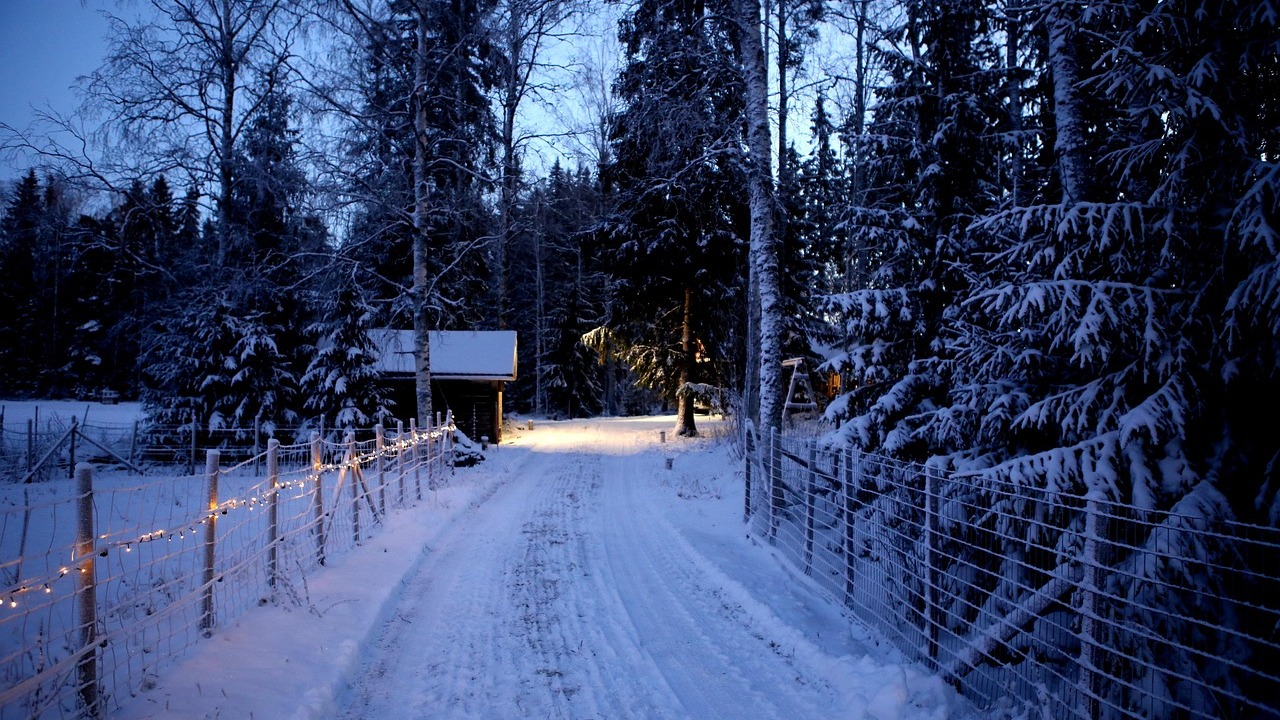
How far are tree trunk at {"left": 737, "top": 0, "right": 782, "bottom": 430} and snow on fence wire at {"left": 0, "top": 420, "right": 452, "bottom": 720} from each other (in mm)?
6373

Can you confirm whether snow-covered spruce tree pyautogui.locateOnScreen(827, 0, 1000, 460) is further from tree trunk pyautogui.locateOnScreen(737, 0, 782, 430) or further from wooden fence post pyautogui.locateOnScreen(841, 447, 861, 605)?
wooden fence post pyautogui.locateOnScreen(841, 447, 861, 605)

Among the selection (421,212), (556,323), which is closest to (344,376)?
(421,212)

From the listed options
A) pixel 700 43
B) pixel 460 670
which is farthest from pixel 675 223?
pixel 460 670

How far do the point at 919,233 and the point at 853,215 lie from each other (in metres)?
0.99

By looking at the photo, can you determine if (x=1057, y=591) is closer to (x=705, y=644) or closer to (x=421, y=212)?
(x=705, y=644)

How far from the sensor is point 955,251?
357 inches

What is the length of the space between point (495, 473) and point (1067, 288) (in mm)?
13447

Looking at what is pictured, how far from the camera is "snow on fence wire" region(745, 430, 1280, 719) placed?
3260mm

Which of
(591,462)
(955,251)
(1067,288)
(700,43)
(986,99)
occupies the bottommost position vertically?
(591,462)

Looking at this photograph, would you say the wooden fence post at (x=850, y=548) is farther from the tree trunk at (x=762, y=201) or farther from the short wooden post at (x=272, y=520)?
the short wooden post at (x=272, y=520)

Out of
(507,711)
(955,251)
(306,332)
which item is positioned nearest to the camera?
(507,711)

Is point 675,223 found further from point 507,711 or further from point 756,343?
point 507,711

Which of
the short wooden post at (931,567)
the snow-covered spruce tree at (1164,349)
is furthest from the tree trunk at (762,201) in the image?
the short wooden post at (931,567)

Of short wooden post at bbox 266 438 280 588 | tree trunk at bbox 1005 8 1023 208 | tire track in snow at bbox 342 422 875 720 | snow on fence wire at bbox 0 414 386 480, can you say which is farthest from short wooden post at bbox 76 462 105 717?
snow on fence wire at bbox 0 414 386 480
